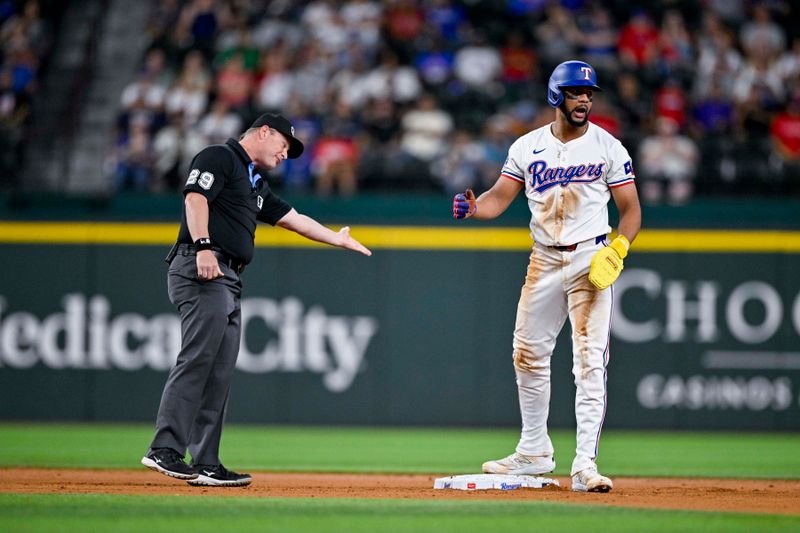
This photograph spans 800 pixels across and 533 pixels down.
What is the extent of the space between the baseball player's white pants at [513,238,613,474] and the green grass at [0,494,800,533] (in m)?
0.92

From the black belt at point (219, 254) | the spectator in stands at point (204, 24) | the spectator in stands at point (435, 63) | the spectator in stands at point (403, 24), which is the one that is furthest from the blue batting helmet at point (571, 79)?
the spectator in stands at point (204, 24)

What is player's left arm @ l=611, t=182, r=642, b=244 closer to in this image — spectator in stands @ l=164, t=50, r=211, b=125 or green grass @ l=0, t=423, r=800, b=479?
green grass @ l=0, t=423, r=800, b=479

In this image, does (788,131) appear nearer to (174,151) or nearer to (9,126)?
(174,151)

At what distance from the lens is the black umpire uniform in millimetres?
6996

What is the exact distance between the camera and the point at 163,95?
14867mm

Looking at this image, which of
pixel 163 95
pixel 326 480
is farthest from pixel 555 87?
pixel 163 95

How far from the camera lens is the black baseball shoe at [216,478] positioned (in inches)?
281

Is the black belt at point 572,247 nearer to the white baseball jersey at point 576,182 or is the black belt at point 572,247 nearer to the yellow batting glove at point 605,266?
the white baseball jersey at point 576,182

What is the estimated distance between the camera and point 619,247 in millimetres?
7125

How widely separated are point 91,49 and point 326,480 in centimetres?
975

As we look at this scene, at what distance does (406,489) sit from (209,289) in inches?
67.5

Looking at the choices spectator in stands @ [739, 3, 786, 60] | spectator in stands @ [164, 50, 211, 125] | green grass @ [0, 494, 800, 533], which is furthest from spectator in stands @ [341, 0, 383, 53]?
green grass @ [0, 494, 800, 533]

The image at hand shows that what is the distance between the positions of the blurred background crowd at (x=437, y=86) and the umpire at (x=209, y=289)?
624 centimetres

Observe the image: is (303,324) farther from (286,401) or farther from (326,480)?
(326,480)
